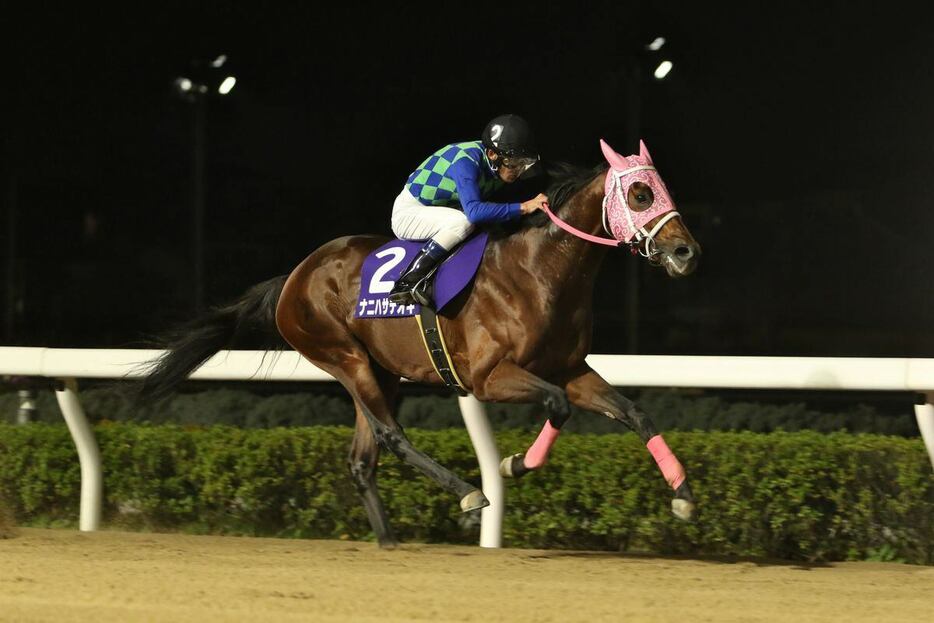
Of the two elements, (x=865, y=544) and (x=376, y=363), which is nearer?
(x=865, y=544)

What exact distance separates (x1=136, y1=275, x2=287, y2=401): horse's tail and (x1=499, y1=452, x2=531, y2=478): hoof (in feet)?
4.41

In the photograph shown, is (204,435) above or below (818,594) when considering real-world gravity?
above

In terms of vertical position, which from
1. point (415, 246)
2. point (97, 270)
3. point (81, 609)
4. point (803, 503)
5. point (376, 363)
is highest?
point (97, 270)

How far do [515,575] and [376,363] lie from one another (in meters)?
1.40

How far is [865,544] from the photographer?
16.2 feet

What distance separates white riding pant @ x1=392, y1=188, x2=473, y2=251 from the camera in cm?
490

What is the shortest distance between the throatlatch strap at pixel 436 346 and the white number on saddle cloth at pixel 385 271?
Result: 0.21 meters

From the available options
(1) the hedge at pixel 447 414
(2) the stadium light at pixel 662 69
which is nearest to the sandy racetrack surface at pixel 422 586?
→ (1) the hedge at pixel 447 414

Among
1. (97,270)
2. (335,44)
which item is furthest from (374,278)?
(97,270)

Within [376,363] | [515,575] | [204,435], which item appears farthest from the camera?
[204,435]

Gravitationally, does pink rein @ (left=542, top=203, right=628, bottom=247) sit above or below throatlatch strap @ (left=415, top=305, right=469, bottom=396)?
above

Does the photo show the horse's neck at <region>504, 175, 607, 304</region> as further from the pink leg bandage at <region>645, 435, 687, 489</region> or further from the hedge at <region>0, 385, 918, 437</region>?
the hedge at <region>0, 385, 918, 437</region>

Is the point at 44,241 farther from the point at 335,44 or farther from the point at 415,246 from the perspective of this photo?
the point at 415,246

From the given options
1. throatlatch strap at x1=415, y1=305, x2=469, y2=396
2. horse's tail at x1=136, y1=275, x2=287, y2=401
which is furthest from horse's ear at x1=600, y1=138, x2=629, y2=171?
horse's tail at x1=136, y1=275, x2=287, y2=401
